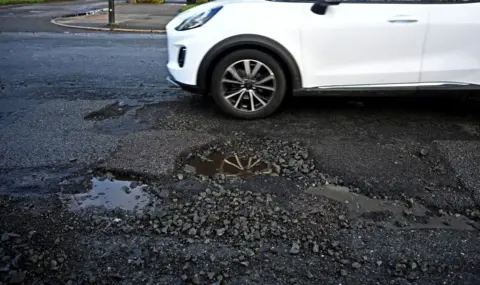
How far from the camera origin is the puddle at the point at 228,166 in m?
3.98

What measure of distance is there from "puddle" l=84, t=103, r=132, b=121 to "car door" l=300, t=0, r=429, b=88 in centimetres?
214

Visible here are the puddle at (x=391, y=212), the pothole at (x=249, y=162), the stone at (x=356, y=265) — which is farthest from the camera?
the pothole at (x=249, y=162)

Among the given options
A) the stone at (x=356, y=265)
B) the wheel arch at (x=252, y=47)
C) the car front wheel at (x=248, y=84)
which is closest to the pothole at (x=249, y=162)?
the car front wheel at (x=248, y=84)

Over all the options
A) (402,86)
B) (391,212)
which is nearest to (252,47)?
(402,86)

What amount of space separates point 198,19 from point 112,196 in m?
2.37

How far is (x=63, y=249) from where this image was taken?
2850mm

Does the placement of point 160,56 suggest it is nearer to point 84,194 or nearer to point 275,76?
point 275,76

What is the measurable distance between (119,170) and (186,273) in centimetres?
160

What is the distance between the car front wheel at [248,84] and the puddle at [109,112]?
1.18 m

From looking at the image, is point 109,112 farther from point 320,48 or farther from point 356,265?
point 356,265

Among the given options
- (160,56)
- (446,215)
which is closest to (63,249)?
(446,215)

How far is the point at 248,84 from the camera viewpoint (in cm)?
516

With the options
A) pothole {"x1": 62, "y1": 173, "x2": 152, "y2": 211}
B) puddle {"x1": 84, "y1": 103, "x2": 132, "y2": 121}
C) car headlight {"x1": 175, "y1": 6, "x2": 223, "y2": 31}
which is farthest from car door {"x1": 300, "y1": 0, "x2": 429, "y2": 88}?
pothole {"x1": 62, "y1": 173, "x2": 152, "y2": 211}

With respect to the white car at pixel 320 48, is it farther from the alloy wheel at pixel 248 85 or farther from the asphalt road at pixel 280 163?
the asphalt road at pixel 280 163
